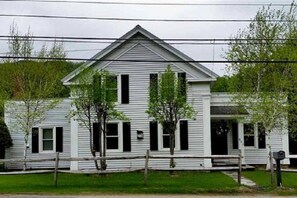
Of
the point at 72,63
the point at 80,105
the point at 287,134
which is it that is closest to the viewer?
the point at 80,105

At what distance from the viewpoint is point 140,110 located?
1064 inches

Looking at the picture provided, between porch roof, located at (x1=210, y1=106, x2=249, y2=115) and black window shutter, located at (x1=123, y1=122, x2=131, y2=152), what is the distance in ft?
16.5

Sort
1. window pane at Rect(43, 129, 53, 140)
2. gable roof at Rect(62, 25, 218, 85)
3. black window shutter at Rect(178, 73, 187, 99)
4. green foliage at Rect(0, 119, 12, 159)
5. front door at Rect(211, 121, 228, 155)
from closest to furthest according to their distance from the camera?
black window shutter at Rect(178, 73, 187, 99), gable roof at Rect(62, 25, 218, 85), green foliage at Rect(0, 119, 12, 159), window pane at Rect(43, 129, 53, 140), front door at Rect(211, 121, 228, 155)

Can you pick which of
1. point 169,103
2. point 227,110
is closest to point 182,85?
point 169,103

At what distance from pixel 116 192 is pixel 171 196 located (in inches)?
81.5

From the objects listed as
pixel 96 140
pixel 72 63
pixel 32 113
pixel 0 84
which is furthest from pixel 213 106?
pixel 72 63

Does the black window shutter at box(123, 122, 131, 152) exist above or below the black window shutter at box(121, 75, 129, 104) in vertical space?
below

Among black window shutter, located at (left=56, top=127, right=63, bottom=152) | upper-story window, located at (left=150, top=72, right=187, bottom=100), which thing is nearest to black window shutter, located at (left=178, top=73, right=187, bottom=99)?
upper-story window, located at (left=150, top=72, right=187, bottom=100)

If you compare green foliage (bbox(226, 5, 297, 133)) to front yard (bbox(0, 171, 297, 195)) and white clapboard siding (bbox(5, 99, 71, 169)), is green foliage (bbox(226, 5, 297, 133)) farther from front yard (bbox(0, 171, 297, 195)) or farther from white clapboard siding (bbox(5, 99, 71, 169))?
white clapboard siding (bbox(5, 99, 71, 169))

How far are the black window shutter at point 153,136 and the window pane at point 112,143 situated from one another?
1948mm

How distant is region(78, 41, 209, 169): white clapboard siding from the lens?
26.8 metres

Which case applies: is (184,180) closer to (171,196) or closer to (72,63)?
(171,196)

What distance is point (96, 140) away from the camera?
26.5 meters

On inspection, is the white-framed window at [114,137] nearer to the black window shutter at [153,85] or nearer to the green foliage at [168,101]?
the black window shutter at [153,85]
